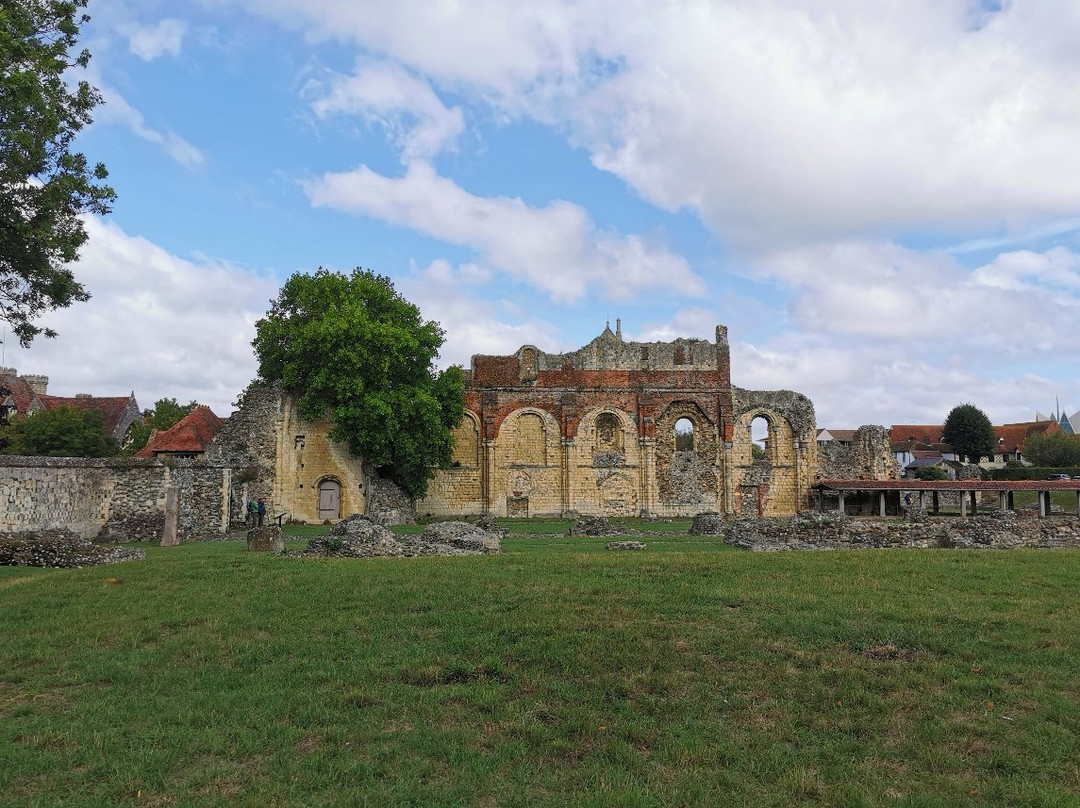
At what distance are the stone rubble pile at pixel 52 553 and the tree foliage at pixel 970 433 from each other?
75.3 m

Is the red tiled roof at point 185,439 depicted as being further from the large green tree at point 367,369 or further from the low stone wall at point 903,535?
the low stone wall at point 903,535

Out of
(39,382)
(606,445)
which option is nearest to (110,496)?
(606,445)

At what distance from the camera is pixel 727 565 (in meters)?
13.4

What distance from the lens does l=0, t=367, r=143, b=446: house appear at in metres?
46.6

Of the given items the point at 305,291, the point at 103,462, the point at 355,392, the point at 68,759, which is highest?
the point at 305,291

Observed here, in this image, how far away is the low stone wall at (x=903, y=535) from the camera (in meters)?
19.8

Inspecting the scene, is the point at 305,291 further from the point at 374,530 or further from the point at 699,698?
the point at 699,698

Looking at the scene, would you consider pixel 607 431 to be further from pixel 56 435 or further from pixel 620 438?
pixel 56 435

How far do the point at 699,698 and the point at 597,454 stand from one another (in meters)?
31.9

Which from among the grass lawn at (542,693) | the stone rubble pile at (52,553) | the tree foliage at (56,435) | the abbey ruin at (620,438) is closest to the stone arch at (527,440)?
the abbey ruin at (620,438)

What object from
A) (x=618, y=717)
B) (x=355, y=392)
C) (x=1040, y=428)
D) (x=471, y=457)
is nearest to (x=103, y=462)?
(x=355, y=392)

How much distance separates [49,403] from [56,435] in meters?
16.0

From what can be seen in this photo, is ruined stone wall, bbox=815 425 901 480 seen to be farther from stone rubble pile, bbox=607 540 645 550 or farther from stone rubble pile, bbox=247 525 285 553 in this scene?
stone rubble pile, bbox=247 525 285 553

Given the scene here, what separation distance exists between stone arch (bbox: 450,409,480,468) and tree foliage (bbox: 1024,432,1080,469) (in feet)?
173
